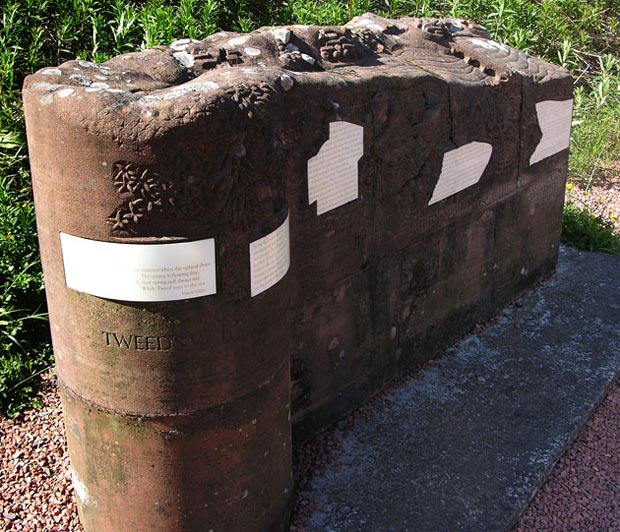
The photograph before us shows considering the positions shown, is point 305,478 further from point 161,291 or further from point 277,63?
point 277,63

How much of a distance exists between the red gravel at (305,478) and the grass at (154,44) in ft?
0.86

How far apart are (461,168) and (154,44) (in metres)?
2.74

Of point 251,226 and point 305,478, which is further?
point 305,478

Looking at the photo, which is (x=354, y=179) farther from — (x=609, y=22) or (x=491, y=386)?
(x=609, y=22)

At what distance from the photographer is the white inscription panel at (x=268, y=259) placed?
2785 millimetres

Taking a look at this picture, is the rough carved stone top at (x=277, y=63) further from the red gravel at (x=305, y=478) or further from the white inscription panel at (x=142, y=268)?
the red gravel at (x=305, y=478)

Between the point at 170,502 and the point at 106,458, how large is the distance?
0.97 ft

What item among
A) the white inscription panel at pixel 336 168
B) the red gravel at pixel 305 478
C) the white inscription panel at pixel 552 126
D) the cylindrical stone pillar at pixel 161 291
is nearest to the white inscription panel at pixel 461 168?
the white inscription panel at pixel 552 126

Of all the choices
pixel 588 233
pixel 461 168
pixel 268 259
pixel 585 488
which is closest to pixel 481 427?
pixel 585 488

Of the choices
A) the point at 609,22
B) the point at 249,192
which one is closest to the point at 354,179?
the point at 249,192

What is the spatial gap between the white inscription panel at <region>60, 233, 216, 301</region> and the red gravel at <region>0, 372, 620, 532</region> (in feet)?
4.46

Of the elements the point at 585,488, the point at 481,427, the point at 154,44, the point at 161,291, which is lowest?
the point at 585,488

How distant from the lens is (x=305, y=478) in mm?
3746

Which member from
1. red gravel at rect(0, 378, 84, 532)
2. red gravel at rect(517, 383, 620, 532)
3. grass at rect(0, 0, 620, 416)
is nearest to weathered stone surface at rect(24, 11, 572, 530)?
red gravel at rect(0, 378, 84, 532)
